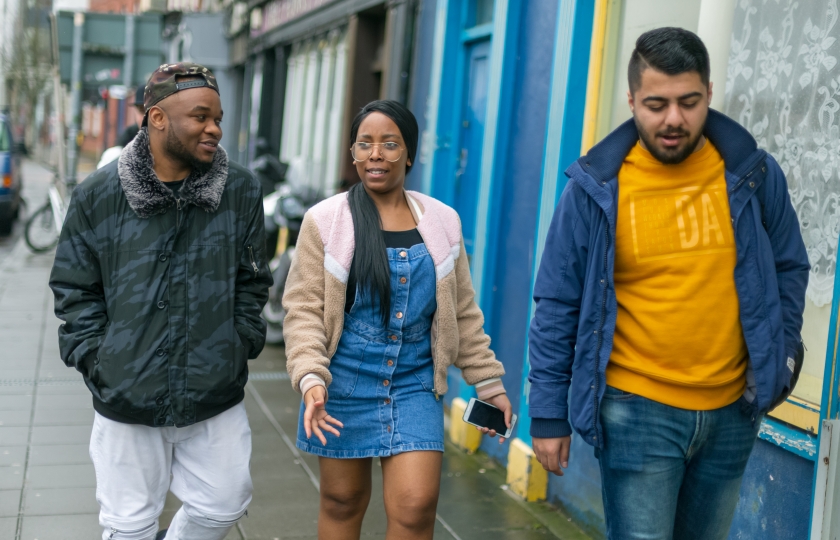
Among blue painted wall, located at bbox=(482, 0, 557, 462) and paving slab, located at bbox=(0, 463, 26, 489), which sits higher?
blue painted wall, located at bbox=(482, 0, 557, 462)

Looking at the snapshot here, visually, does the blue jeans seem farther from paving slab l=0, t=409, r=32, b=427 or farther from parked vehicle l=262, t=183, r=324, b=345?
parked vehicle l=262, t=183, r=324, b=345

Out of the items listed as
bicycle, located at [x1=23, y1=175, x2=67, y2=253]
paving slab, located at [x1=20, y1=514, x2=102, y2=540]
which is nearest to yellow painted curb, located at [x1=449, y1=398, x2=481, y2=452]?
paving slab, located at [x1=20, y1=514, x2=102, y2=540]

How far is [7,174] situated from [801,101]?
16.6 meters

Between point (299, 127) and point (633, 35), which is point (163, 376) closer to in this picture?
point (633, 35)

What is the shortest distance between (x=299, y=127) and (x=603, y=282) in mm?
10735

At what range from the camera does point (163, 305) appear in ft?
10.8

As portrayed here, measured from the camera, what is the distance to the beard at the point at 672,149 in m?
2.71

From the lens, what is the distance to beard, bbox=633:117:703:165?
271cm

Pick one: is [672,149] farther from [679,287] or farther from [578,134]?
[578,134]

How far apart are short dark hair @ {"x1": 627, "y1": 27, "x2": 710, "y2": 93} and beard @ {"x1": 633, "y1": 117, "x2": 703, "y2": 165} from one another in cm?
14

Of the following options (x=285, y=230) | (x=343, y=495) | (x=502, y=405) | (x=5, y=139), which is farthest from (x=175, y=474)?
(x=5, y=139)

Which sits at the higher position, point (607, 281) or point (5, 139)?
point (5, 139)

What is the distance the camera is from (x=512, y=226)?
19.7 ft

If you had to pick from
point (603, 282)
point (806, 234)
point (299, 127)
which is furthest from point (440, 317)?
point (299, 127)
